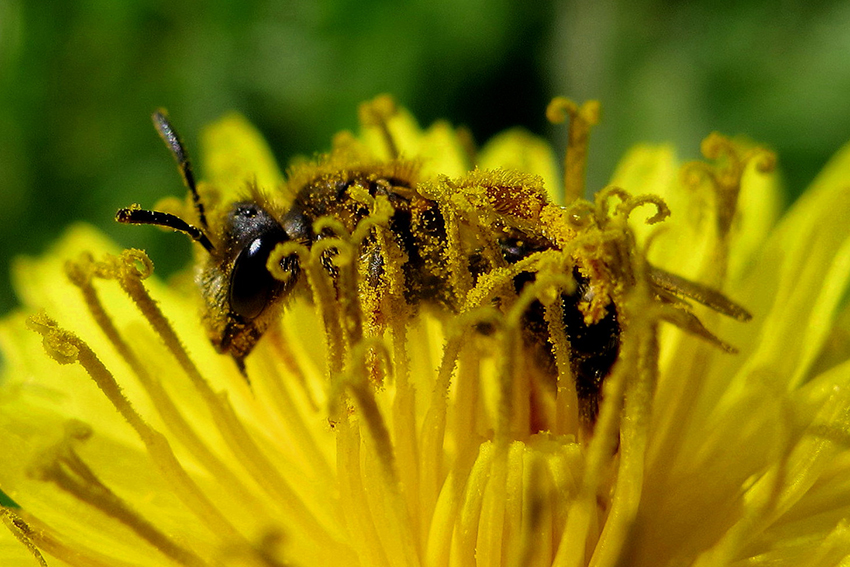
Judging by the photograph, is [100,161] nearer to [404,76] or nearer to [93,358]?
[404,76]

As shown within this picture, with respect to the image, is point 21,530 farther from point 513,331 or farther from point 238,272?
point 513,331

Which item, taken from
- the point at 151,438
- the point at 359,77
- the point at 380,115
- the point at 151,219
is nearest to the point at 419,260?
the point at 151,219

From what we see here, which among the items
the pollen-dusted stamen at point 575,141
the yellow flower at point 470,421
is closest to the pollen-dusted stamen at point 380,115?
the yellow flower at point 470,421

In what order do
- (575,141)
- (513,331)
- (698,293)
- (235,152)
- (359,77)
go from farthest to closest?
(359,77), (235,152), (575,141), (698,293), (513,331)

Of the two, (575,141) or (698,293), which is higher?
(575,141)

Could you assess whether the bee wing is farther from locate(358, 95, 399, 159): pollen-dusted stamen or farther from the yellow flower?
locate(358, 95, 399, 159): pollen-dusted stamen

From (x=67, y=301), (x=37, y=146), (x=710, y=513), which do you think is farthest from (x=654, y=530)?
(x=37, y=146)

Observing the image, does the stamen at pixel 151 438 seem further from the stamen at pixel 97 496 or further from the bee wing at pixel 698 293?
the bee wing at pixel 698 293
